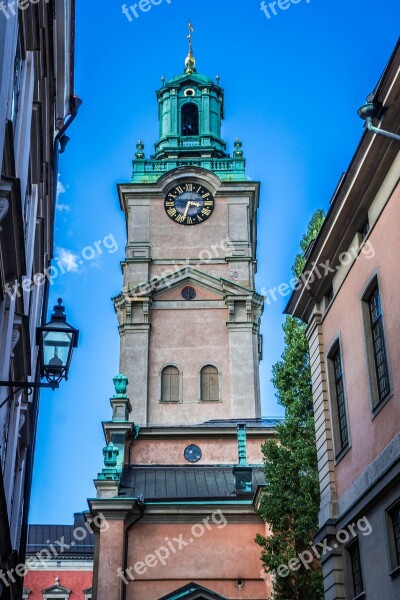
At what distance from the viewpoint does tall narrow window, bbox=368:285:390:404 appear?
14.1 m

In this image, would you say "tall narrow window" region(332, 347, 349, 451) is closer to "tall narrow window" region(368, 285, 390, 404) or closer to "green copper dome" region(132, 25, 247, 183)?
"tall narrow window" region(368, 285, 390, 404)

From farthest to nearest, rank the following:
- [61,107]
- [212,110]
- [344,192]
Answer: [212,110] → [61,107] → [344,192]

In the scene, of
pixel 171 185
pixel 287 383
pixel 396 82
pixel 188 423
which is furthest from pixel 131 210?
pixel 396 82

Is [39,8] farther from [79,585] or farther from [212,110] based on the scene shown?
[79,585]

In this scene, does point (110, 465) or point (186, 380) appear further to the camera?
point (186, 380)

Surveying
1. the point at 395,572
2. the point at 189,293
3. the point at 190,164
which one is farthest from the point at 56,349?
the point at 190,164

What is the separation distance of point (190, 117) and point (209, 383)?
56.4 feet

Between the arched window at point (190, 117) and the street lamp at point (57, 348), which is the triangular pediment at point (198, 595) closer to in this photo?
the street lamp at point (57, 348)

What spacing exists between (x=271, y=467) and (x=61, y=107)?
12211 mm

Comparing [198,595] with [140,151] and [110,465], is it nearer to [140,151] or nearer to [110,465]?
[110,465]

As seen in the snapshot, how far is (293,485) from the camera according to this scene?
25078 millimetres

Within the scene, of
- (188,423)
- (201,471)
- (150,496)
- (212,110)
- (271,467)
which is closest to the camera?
(271,467)

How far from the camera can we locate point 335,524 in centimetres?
1609

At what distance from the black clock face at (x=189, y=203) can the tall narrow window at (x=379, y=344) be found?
28.2 metres
